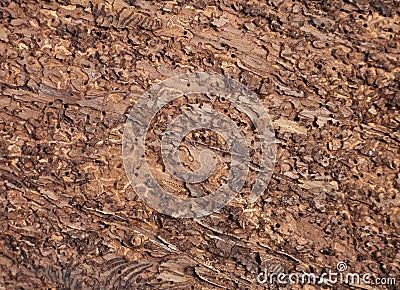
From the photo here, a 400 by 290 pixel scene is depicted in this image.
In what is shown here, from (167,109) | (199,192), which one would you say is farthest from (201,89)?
(199,192)

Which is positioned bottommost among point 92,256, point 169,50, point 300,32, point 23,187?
point 92,256

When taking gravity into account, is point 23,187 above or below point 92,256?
above

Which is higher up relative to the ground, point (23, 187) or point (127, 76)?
point (127, 76)

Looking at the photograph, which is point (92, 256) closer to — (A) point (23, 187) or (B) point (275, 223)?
(A) point (23, 187)

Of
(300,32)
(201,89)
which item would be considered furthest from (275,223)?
(300,32)

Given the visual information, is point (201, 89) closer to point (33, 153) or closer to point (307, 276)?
point (33, 153)

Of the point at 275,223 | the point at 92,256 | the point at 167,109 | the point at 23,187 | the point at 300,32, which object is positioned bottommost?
the point at 92,256
